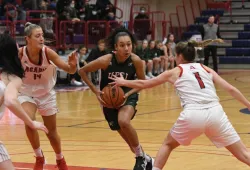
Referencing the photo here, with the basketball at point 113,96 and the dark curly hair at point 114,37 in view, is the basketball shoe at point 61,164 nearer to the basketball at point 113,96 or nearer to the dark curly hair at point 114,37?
the basketball at point 113,96

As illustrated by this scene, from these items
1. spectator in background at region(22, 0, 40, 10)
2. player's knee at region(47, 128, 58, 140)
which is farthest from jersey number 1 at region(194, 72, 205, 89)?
spectator in background at region(22, 0, 40, 10)

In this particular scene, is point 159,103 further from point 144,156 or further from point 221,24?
point 221,24

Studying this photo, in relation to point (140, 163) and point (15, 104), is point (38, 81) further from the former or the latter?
point (15, 104)

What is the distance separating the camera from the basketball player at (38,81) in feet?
27.2

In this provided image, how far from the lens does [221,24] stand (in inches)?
1153

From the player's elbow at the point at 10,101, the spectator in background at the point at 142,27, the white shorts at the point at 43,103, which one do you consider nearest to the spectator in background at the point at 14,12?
the spectator in background at the point at 142,27

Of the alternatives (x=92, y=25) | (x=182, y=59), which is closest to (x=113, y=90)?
(x=182, y=59)

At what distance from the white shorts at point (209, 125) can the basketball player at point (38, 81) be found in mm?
2162

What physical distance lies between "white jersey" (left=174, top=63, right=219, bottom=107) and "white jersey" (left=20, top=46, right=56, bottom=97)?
2059mm

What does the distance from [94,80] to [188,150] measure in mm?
10846

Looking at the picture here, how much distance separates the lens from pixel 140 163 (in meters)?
8.37

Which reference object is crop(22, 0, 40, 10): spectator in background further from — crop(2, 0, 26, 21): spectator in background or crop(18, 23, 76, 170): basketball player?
crop(18, 23, 76, 170): basketball player

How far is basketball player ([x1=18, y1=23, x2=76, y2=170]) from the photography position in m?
8.28

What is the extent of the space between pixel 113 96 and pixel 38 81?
970mm
